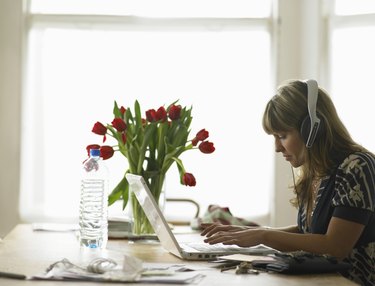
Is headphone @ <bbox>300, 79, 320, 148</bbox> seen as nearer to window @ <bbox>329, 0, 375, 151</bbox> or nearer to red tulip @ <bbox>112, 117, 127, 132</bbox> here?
red tulip @ <bbox>112, 117, 127, 132</bbox>

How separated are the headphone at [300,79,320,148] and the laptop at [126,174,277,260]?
1.12 ft

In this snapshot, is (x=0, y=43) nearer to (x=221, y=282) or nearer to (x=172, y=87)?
(x=172, y=87)

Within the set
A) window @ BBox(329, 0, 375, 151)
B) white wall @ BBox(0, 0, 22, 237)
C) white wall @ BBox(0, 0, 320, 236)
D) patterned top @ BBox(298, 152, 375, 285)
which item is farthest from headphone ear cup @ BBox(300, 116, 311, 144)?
white wall @ BBox(0, 0, 22, 237)

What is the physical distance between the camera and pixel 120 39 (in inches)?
163

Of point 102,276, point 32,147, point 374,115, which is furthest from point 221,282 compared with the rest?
point 32,147

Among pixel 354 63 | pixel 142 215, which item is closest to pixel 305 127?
pixel 142 215

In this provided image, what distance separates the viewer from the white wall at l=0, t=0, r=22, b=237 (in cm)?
406

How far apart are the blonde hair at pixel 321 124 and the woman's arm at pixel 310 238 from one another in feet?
0.79

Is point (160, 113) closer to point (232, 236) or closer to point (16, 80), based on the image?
point (232, 236)

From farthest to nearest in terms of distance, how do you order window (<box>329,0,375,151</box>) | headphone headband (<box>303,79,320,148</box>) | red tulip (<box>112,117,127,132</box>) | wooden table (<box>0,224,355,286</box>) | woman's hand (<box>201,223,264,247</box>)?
window (<box>329,0,375,151</box>)
red tulip (<box>112,117,127,132</box>)
headphone headband (<box>303,79,320,148</box>)
woman's hand (<box>201,223,264,247</box>)
wooden table (<box>0,224,355,286</box>)

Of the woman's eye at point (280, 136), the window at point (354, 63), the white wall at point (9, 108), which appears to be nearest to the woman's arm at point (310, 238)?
the woman's eye at point (280, 136)

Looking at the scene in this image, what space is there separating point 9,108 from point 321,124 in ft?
8.10

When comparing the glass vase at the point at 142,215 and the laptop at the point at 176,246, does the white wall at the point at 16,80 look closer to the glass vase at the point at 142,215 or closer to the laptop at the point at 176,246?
the glass vase at the point at 142,215

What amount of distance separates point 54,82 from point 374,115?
183 cm
